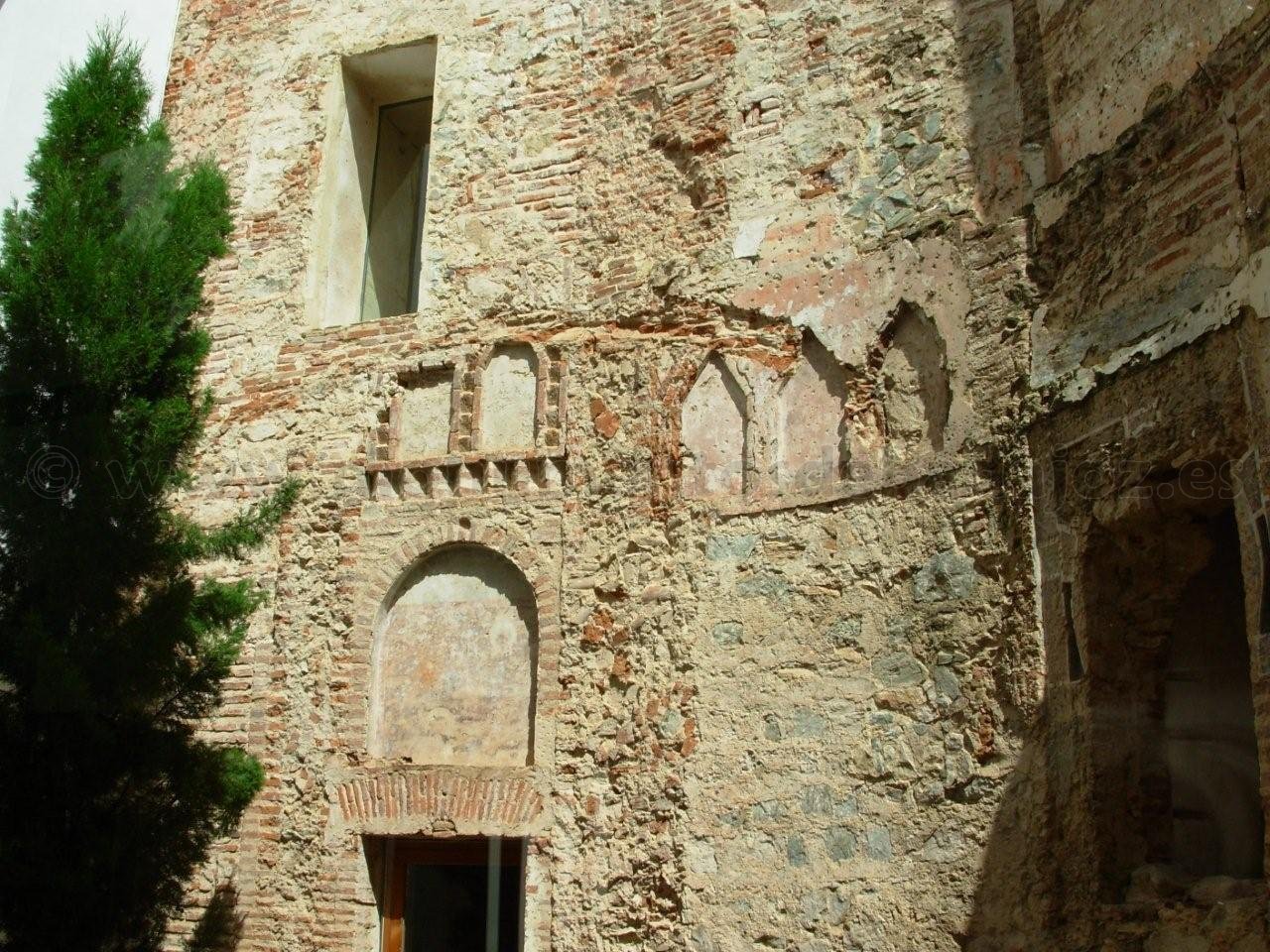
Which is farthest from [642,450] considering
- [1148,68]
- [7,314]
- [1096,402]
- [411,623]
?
[7,314]

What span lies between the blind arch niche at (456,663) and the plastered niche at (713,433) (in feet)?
3.15

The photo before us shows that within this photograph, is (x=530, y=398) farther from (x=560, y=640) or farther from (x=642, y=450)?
(x=560, y=640)

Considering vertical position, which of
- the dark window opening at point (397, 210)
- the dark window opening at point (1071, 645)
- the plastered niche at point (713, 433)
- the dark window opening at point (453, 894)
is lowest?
the dark window opening at point (453, 894)

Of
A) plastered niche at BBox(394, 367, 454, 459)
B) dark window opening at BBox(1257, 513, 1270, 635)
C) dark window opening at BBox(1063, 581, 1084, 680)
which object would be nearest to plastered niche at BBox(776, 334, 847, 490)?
dark window opening at BBox(1063, 581, 1084, 680)

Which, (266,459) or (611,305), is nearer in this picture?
(611,305)

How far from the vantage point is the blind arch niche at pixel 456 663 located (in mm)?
6043

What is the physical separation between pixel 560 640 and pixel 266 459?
197 centimetres

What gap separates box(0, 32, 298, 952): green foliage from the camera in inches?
218

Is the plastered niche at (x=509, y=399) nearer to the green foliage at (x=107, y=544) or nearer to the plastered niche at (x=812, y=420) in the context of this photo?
the green foliage at (x=107, y=544)

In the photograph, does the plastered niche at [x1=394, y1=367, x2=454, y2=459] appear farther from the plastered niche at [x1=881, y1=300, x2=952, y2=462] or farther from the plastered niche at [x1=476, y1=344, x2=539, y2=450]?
the plastered niche at [x1=881, y1=300, x2=952, y2=462]

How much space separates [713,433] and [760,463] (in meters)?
0.29

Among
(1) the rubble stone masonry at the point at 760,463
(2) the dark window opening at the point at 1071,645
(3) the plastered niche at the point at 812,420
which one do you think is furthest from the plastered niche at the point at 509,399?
(2) the dark window opening at the point at 1071,645

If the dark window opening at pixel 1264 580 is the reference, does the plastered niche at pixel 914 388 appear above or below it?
above

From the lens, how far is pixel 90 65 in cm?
706
